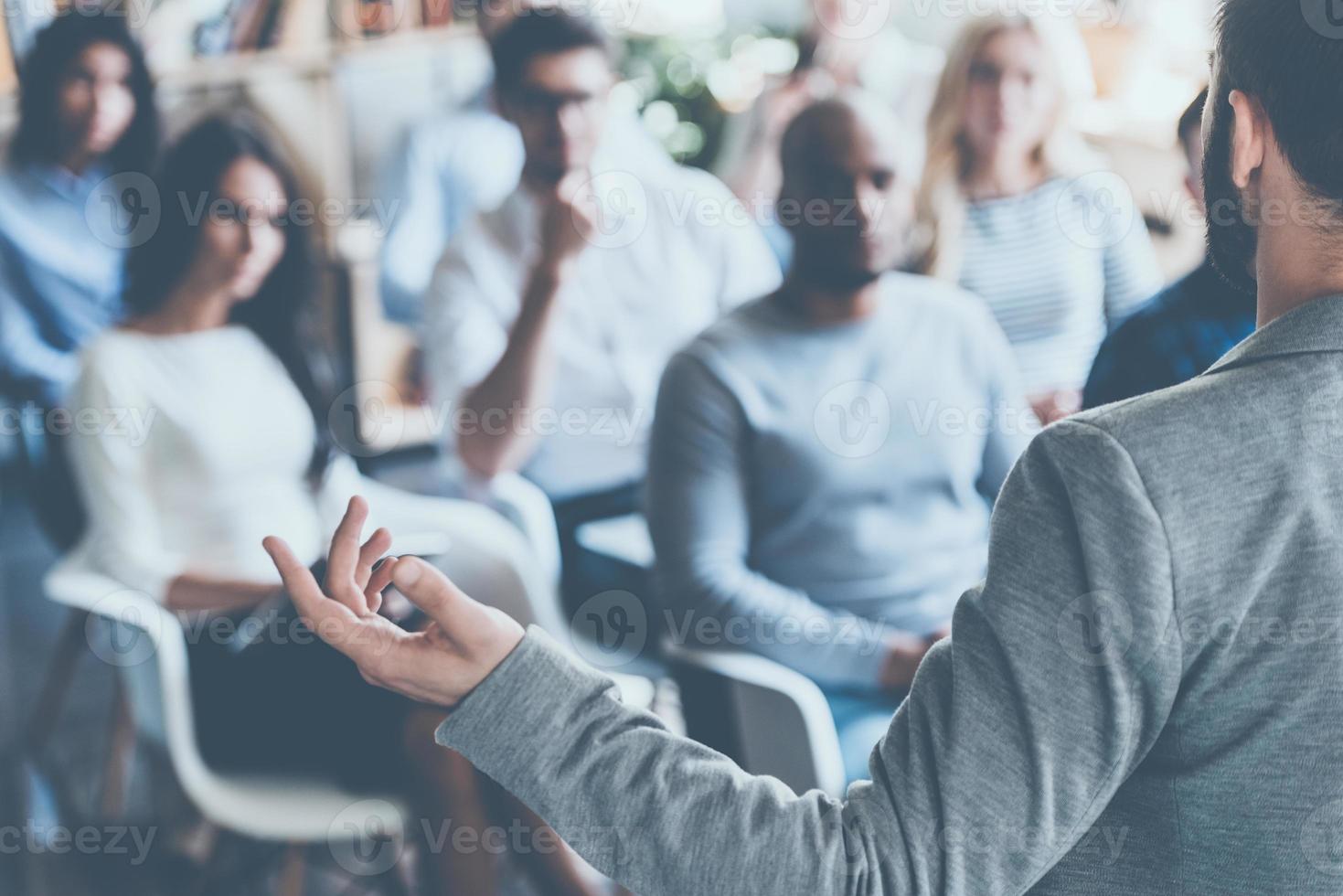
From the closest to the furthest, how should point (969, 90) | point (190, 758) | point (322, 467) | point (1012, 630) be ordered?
point (1012, 630), point (190, 758), point (322, 467), point (969, 90)

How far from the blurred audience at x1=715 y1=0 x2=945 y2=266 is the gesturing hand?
4.85 feet

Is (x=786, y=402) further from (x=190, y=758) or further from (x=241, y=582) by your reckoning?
(x=190, y=758)

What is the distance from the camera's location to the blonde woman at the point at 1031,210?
222 cm

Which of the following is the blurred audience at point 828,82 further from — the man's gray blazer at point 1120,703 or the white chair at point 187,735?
the man's gray blazer at point 1120,703

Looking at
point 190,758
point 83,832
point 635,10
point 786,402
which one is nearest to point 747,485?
point 786,402

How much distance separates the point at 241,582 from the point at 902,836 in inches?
61.6

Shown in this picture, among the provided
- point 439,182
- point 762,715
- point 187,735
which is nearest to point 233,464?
point 187,735

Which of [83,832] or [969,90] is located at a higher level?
[969,90]

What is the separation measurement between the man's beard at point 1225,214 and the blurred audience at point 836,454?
4.08ft

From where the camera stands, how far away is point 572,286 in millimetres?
2064

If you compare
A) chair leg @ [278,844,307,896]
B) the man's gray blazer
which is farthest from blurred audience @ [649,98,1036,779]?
the man's gray blazer

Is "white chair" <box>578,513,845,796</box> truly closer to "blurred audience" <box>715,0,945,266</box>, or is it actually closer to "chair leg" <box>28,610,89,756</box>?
"blurred audience" <box>715,0,945,266</box>

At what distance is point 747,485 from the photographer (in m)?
2.00

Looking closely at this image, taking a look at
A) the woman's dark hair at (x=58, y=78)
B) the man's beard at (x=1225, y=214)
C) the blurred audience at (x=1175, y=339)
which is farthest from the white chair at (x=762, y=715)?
the man's beard at (x=1225, y=214)
